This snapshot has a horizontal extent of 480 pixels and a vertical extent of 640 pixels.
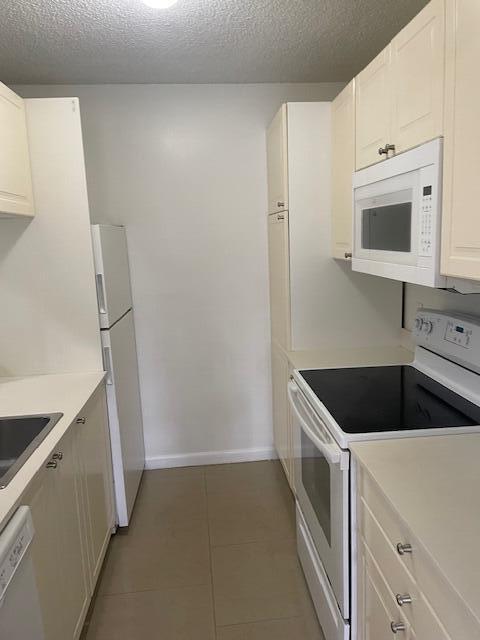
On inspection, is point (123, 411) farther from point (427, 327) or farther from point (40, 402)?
point (427, 327)

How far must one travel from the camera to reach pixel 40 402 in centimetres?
201

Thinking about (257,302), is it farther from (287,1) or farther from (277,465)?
(287,1)

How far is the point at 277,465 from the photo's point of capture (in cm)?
323

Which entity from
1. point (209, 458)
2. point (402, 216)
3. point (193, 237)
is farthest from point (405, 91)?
point (209, 458)

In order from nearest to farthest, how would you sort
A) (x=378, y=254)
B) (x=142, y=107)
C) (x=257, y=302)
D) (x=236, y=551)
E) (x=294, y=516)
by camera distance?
1. (x=378, y=254)
2. (x=236, y=551)
3. (x=294, y=516)
4. (x=142, y=107)
5. (x=257, y=302)

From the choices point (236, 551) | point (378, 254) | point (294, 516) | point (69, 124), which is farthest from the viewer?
point (294, 516)

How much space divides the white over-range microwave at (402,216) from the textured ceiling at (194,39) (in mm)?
738

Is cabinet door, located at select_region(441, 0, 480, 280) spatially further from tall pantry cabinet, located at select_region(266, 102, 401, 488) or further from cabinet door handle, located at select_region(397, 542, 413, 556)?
tall pantry cabinet, located at select_region(266, 102, 401, 488)

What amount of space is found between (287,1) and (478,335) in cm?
150

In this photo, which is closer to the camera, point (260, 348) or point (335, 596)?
point (335, 596)

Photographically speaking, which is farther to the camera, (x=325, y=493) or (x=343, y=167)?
(x=343, y=167)

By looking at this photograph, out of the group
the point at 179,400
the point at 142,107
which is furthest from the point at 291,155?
the point at 179,400

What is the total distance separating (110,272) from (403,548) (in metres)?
1.90

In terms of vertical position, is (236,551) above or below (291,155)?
below
